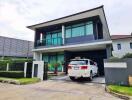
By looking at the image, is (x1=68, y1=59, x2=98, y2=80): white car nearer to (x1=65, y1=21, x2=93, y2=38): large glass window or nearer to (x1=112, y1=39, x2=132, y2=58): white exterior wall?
(x1=65, y1=21, x2=93, y2=38): large glass window

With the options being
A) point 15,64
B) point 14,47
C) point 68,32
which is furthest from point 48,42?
point 14,47

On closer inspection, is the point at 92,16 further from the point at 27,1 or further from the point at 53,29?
the point at 27,1

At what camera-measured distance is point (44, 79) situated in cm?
1286

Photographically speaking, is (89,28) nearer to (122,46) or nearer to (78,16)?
(78,16)

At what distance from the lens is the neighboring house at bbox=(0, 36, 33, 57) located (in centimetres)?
2173

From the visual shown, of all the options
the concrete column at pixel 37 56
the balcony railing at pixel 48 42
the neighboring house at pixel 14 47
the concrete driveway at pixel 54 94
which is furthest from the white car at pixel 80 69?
the neighboring house at pixel 14 47

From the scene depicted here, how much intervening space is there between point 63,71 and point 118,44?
Result: 69.3 feet

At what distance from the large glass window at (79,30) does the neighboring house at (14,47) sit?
35.2 ft

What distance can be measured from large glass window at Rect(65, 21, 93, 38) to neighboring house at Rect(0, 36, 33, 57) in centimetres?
1073

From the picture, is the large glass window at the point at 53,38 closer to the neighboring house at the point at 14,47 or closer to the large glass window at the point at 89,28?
the large glass window at the point at 89,28

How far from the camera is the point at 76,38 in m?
16.5

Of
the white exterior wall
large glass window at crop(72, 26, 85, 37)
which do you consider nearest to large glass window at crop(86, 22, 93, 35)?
A: large glass window at crop(72, 26, 85, 37)

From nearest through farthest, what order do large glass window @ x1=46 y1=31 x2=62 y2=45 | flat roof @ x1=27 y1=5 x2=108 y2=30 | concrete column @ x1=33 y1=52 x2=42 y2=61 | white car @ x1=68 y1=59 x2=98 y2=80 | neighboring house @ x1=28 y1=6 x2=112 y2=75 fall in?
white car @ x1=68 y1=59 x2=98 y2=80
flat roof @ x1=27 y1=5 x2=108 y2=30
neighboring house @ x1=28 y1=6 x2=112 y2=75
large glass window @ x1=46 y1=31 x2=62 y2=45
concrete column @ x1=33 y1=52 x2=42 y2=61

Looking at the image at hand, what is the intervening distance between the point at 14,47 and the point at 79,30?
12727 millimetres
